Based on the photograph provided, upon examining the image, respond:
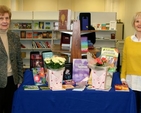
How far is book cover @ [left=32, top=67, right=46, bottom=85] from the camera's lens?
2211 millimetres

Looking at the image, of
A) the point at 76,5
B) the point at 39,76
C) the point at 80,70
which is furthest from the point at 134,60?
the point at 76,5

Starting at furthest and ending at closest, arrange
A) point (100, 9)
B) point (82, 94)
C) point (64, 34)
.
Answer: point (100, 9), point (64, 34), point (82, 94)

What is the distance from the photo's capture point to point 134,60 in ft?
7.08

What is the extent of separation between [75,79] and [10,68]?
0.68 metres

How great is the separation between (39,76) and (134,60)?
1.00m

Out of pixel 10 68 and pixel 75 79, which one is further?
pixel 75 79

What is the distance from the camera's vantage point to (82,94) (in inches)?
77.1

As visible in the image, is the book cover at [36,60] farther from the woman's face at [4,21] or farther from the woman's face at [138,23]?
the woman's face at [138,23]

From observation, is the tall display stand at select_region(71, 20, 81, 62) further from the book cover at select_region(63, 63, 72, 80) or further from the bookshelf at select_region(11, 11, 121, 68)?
the bookshelf at select_region(11, 11, 121, 68)

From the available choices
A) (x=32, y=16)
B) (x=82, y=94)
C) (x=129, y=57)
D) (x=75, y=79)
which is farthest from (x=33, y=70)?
(x=32, y=16)

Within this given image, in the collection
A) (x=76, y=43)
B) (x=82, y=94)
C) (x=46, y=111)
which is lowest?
(x=46, y=111)

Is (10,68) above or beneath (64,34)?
beneath

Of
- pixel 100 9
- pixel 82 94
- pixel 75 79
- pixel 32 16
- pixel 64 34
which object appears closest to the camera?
pixel 82 94

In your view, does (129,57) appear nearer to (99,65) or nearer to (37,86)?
(99,65)
